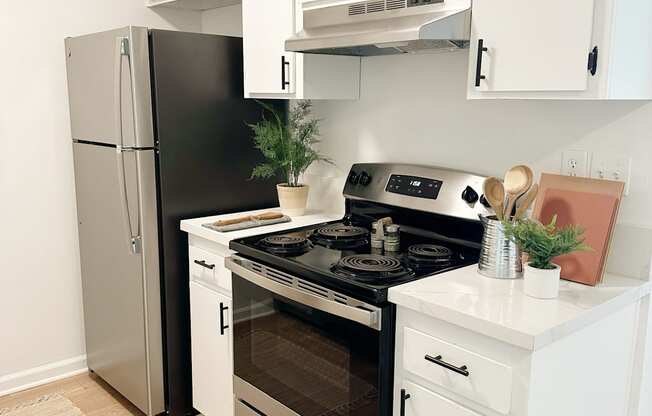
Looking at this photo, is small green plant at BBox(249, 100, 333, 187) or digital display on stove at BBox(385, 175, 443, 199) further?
small green plant at BBox(249, 100, 333, 187)

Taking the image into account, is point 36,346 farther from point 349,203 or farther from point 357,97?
point 357,97

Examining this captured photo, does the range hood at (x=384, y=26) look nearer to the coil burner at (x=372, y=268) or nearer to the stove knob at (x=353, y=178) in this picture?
the stove knob at (x=353, y=178)

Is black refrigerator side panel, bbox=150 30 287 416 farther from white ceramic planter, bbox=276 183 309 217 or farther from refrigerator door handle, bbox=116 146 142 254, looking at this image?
white ceramic planter, bbox=276 183 309 217

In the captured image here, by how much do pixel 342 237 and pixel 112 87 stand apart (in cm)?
122

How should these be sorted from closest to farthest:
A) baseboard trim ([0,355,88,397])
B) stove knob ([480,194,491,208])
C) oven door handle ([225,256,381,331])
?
oven door handle ([225,256,381,331]), stove knob ([480,194,491,208]), baseboard trim ([0,355,88,397])

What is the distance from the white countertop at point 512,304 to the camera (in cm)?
141

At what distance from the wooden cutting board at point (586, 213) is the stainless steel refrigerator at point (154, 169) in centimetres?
143

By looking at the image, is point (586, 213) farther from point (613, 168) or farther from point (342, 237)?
point (342, 237)

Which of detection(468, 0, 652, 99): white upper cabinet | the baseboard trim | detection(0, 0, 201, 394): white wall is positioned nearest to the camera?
detection(468, 0, 652, 99): white upper cabinet

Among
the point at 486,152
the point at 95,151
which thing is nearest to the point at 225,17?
the point at 95,151

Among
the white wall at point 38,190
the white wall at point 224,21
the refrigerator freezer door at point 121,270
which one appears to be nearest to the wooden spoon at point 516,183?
the refrigerator freezer door at point 121,270

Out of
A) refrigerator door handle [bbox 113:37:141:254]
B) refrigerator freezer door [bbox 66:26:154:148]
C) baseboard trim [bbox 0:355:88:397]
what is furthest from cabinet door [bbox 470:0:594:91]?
baseboard trim [bbox 0:355:88:397]

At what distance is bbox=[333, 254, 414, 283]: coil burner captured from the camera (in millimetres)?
1755

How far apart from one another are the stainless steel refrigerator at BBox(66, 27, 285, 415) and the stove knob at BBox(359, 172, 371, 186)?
0.57m
